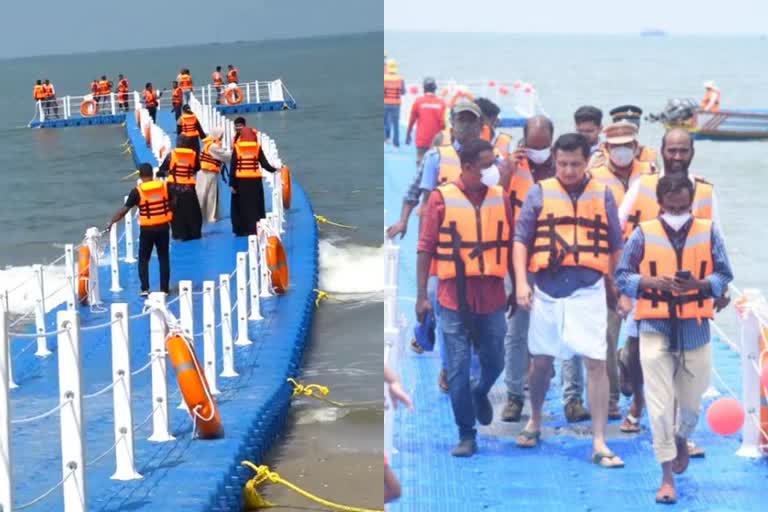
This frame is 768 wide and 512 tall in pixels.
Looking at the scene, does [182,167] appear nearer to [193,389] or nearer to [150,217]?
[150,217]

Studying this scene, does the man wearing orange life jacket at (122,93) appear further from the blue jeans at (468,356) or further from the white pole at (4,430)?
the white pole at (4,430)

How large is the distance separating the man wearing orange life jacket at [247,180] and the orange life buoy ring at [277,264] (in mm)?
1510

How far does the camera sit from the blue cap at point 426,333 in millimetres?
4832

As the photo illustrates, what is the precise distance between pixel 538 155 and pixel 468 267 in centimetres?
45

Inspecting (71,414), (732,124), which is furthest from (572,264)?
(732,124)

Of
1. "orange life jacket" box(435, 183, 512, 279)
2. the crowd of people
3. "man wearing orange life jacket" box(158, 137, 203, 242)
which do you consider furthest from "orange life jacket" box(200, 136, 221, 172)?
"orange life jacket" box(435, 183, 512, 279)

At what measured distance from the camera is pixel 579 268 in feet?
14.6

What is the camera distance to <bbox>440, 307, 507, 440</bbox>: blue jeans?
4656 millimetres

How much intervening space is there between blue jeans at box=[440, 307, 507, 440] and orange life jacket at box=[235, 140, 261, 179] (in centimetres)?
581

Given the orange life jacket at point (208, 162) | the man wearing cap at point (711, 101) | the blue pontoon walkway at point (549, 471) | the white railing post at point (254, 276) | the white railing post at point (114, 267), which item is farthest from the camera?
A: the man wearing cap at point (711, 101)

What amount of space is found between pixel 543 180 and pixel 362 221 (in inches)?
407

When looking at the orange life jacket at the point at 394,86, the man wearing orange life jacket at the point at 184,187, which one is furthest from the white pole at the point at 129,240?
the orange life jacket at the point at 394,86

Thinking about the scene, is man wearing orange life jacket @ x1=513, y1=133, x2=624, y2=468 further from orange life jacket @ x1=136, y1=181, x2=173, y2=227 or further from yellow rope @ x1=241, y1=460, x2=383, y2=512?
orange life jacket @ x1=136, y1=181, x2=173, y2=227

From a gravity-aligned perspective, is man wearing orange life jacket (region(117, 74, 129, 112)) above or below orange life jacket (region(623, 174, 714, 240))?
below
